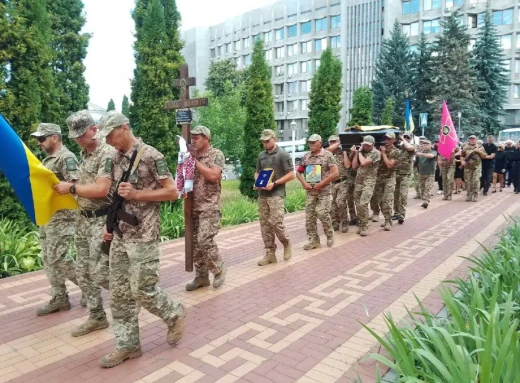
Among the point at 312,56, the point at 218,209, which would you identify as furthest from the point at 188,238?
the point at 312,56

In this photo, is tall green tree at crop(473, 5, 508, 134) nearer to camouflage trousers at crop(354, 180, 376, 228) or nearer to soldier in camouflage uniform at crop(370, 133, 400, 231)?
soldier in camouflage uniform at crop(370, 133, 400, 231)

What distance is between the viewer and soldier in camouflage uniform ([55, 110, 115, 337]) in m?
3.97

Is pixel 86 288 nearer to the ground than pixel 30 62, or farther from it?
nearer to the ground

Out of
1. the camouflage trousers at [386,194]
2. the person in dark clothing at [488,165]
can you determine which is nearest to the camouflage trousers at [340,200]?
the camouflage trousers at [386,194]

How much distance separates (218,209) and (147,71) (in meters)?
7.61

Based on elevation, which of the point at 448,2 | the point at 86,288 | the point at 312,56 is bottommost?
the point at 86,288

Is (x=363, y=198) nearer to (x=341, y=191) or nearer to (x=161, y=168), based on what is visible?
(x=341, y=191)

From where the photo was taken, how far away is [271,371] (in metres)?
3.43

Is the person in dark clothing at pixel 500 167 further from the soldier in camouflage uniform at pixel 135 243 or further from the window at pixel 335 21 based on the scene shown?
the window at pixel 335 21

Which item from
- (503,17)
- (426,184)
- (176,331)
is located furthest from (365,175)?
(503,17)

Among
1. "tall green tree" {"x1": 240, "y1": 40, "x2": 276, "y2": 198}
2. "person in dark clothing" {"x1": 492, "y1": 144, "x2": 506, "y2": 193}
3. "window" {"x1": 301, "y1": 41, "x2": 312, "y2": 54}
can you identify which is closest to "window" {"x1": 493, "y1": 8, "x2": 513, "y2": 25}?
"window" {"x1": 301, "y1": 41, "x2": 312, "y2": 54}

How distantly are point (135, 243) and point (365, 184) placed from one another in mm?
5778

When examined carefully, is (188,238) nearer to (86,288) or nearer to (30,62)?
(86,288)

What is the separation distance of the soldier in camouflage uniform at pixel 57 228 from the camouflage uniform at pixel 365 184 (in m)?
5.47
